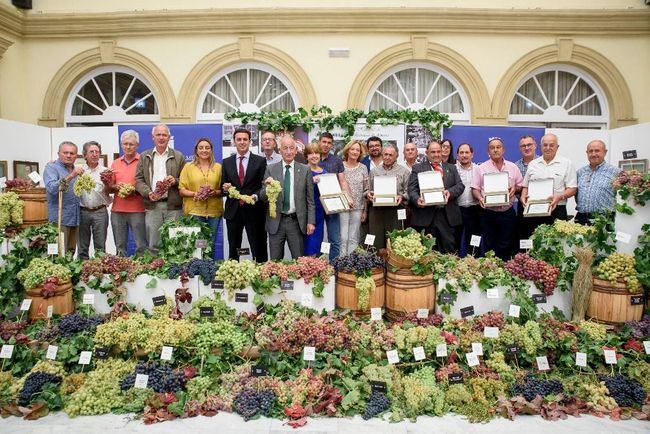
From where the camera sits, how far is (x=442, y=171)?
4801 millimetres

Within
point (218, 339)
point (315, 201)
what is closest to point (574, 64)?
point (315, 201)

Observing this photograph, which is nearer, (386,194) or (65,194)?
(386,194)

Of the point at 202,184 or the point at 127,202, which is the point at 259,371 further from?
the point at 127,202

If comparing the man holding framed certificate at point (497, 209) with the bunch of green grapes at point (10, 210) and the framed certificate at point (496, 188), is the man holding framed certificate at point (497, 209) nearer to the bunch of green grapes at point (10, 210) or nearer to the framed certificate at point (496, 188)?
the framed certificate at point (496, 188)

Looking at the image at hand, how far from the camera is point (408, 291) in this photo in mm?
3711

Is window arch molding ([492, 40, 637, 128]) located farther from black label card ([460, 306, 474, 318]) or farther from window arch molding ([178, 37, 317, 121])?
black label card ([460, 306, 474, 318])

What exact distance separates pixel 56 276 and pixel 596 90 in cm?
863

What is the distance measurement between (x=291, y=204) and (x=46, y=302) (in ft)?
7.55

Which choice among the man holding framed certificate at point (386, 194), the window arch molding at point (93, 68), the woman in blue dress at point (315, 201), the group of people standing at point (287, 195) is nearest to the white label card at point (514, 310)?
the group of people standing at point (287, 195)

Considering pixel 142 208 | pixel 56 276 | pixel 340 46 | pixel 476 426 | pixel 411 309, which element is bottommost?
pixel 476 426

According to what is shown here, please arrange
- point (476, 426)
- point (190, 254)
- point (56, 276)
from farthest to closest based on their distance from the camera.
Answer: point (190, 254), point (56, 276), point (476, 426)

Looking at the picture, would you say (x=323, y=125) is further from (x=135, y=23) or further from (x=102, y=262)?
(x=135, y=23)

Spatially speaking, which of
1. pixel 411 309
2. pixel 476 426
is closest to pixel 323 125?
pixel 411 309

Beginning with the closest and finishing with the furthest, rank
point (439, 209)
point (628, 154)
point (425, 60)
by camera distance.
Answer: point (439, 209)
point (628, 154)
point (425, 60)
